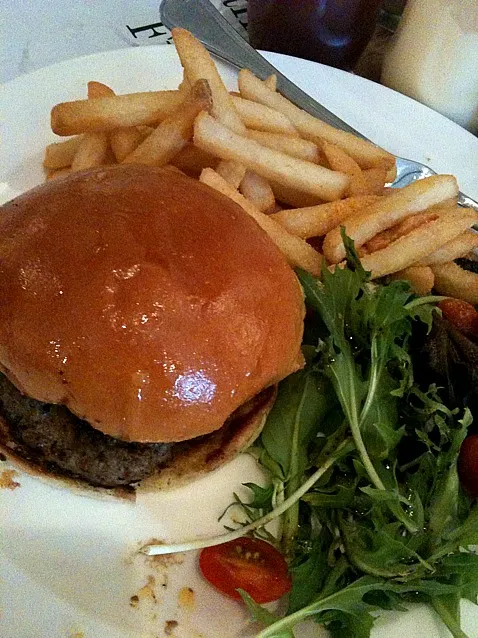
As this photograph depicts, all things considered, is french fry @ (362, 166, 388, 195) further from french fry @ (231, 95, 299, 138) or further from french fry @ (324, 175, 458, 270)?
french fry @ (231, 95, 299, 138)

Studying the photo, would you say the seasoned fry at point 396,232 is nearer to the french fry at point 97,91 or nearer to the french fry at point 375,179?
the french fry at point 375,179

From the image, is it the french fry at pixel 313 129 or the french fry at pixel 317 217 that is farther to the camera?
the french fry at pixel 313 129

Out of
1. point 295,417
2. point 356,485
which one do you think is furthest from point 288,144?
point 356,485

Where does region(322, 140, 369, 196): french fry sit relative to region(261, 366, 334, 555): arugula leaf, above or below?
above

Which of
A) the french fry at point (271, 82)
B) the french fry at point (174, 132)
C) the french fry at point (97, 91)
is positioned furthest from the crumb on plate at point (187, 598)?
the french fry at point (271, 82)

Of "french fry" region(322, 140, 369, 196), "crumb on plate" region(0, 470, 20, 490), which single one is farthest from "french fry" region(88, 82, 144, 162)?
"crumb on plate" region(0, 470, 20, 490)
